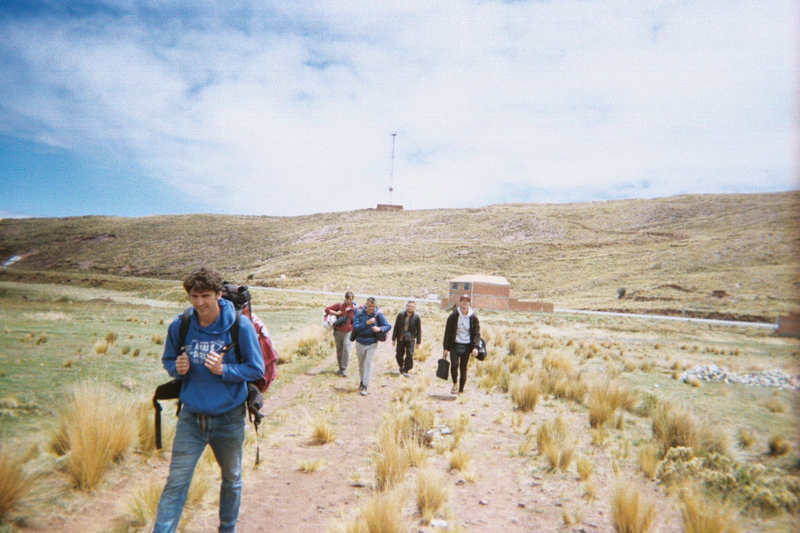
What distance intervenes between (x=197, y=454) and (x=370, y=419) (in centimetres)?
454

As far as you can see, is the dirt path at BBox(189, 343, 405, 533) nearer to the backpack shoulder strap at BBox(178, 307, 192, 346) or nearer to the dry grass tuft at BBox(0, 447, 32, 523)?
the dry grass tuft at BBox(0, 447, 32, 523)

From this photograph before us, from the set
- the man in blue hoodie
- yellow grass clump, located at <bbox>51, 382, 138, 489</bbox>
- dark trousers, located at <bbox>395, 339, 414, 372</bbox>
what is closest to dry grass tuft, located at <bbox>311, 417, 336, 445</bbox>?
yellow grass clump, located at <bbox>51, 382, 138, 489</bbox>

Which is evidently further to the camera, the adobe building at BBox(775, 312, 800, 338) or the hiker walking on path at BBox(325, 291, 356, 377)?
the adobe building at BBox(775, 312, 800, 338)

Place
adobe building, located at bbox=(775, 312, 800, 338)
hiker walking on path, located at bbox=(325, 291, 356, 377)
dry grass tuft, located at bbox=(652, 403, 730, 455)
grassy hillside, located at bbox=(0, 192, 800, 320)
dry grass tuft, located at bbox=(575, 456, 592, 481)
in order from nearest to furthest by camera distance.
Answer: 1. dry grass tuft, located at bbox=(575, 456, 592, 481)
2. dry grass tuft, located at bbox=(652, 403, 730, 455)
3. hiker walking on path, located at bbox=(325, 291, 356, 377)
4. adobe building, located at bbox=(775, 312, 800, 338)
5. grassy hillside, located at bbox=(0, 192, 800, 320)

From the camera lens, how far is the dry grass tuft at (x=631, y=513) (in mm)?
3969

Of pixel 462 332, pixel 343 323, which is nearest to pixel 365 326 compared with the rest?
pixel 343 323

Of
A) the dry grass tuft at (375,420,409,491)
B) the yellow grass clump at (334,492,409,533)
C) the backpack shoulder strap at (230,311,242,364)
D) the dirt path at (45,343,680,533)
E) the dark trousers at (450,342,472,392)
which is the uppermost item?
the backpack shoulder strap at (230,311,242,364)

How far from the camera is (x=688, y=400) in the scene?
34.8 ft

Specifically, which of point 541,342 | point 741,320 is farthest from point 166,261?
point 741,320

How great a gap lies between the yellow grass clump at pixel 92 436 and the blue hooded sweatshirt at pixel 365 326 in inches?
175

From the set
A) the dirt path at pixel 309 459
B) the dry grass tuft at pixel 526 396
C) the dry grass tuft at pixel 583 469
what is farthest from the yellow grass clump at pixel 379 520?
the dry grass tuft at pixel 526 396

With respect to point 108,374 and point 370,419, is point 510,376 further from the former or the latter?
point 108,374

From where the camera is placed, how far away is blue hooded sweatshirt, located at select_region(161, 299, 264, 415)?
3129mm

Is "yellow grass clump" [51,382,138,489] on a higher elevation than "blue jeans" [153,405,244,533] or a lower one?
lower
